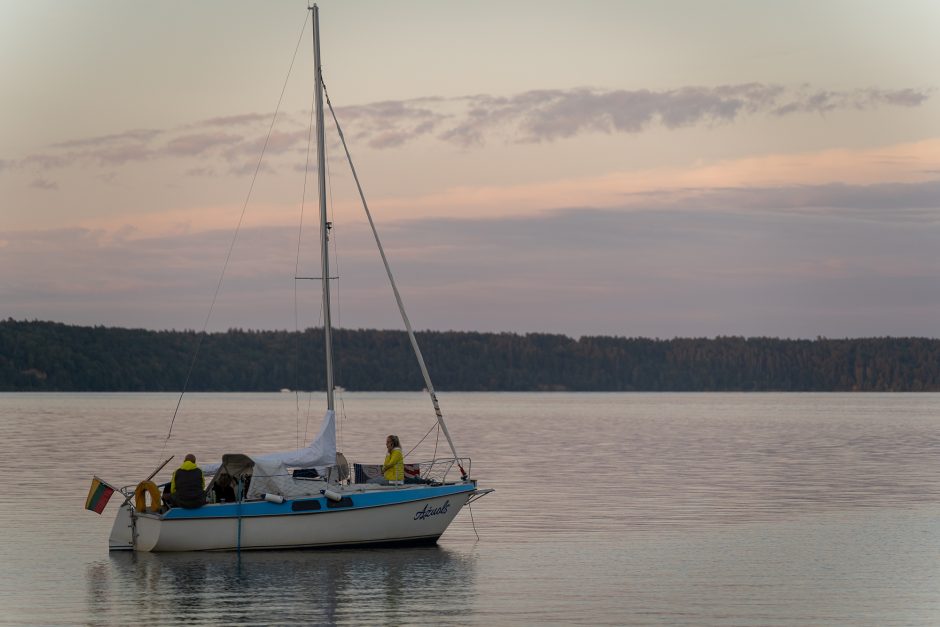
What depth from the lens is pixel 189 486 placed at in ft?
96.8

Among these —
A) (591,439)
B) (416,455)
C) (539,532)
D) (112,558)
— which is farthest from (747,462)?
(112,558)

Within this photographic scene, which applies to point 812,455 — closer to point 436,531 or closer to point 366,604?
point 436,531

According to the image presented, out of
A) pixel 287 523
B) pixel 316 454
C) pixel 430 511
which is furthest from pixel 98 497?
pixel 430 511

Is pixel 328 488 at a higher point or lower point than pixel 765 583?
higher

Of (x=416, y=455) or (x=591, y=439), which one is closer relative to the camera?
(x=416, y=455)

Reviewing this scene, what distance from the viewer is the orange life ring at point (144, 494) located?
29828 millimetres

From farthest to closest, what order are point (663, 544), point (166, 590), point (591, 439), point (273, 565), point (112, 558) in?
point (591, 439) → point (663, 544) → point (112, 558) → point (273, 565) → point (166, 590)

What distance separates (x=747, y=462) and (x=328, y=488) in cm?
4207

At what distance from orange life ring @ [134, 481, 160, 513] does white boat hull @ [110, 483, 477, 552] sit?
0.17 metres

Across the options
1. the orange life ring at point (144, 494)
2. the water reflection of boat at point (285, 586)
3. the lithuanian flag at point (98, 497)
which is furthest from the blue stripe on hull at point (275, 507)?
the lithuanian flag at point (98, 497)

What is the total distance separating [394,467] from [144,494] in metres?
5.67

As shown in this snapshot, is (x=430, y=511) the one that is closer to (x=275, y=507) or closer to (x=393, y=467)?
(x=393, y=467)

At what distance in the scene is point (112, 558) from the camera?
31.2m

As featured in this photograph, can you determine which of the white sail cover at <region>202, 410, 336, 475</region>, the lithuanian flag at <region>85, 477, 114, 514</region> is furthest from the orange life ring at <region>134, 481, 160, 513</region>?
the white sail cover at <region>202, 410, 336, 475</region>
